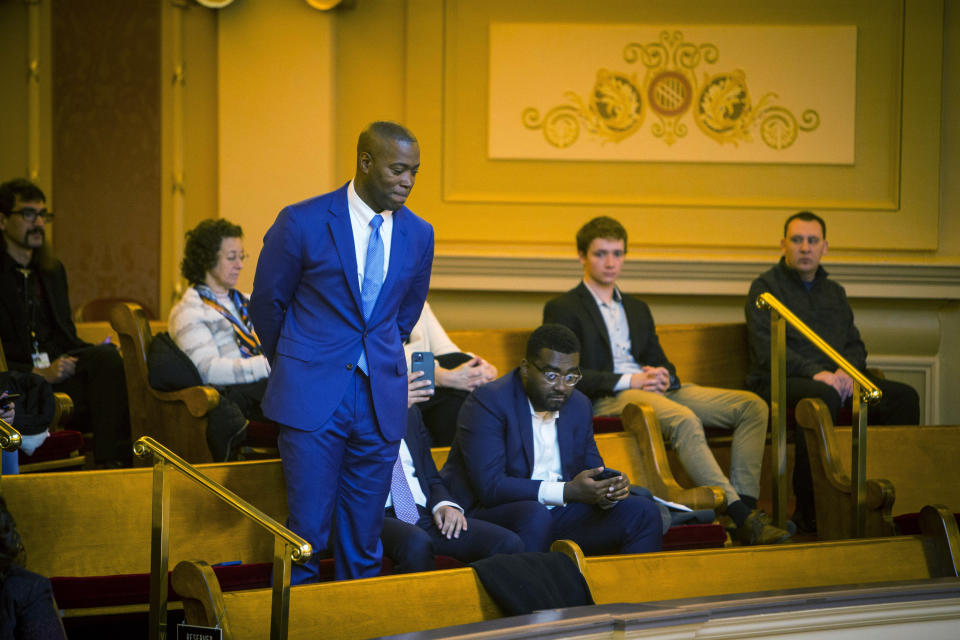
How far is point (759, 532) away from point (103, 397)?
2541 millimetres

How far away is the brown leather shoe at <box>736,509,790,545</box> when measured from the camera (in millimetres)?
3947

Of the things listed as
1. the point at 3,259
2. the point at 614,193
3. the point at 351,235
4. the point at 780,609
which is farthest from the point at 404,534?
the point at 614,193

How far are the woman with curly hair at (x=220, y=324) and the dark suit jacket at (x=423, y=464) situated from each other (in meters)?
0.91

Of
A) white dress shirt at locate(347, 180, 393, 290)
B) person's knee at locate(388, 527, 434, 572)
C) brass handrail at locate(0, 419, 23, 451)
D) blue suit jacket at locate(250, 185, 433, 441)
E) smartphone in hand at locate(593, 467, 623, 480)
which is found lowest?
person's knee at locate(388, 527, 434, 572)

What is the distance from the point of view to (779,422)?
13.5 feet

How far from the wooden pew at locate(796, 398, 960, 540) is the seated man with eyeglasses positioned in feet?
2.86

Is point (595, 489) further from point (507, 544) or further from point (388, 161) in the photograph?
point (388, 161)

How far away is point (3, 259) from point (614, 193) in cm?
303

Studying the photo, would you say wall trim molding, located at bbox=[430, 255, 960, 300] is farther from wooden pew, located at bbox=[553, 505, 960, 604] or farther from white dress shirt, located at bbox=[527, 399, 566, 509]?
wooden pew, located at bbox=[553, 505, 960, 604]

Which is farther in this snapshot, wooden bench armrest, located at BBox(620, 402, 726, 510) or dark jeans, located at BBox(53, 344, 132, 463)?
dark jeans, located at BBox(53, 344, 132, 463)

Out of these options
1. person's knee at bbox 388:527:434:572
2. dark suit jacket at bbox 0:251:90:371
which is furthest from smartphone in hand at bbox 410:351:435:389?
dark suit jacket at bbox 0:251:90:371

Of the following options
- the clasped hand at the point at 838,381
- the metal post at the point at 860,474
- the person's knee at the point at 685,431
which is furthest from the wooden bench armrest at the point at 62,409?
the clasped hand at the point at 838,381

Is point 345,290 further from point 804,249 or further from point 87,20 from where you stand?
point 87,20

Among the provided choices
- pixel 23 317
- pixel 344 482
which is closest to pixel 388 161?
pixel 344 482
